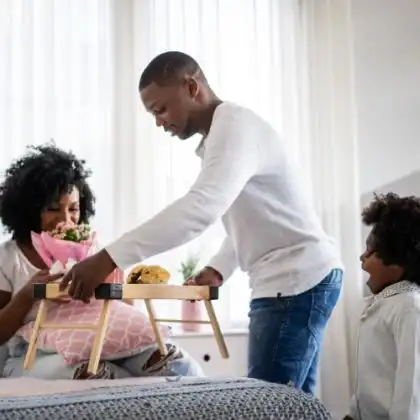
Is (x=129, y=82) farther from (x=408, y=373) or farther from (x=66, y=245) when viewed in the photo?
(x=408, y=373)

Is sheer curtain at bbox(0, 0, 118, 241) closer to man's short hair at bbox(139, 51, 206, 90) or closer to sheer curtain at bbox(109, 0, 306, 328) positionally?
sheer curtain at bbox(109, 0, 306, 328)

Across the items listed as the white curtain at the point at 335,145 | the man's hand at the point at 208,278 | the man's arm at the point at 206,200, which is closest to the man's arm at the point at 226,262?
the man's hand at the point at 208,278

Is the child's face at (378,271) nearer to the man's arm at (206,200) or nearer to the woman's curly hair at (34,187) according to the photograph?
the man's arm at (206,200)

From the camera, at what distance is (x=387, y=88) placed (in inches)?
117

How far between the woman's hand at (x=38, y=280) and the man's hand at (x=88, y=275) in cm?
31

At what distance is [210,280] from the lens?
170cm

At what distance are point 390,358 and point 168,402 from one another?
85cm

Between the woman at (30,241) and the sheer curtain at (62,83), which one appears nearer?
the woman at (30,241)

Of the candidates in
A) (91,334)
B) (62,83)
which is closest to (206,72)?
(62,83)

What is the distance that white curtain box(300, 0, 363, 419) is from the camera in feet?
9.14

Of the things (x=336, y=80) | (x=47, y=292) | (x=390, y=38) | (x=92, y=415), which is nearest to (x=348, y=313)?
(x=336, y=80)

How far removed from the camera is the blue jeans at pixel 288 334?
1.41m

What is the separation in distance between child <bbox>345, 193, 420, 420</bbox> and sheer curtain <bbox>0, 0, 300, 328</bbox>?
1073 millimetres

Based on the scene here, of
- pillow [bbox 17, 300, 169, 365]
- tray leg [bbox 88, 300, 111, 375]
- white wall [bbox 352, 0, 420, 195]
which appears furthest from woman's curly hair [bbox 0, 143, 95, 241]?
white wall [bbox 352, 0, 420, 195]
